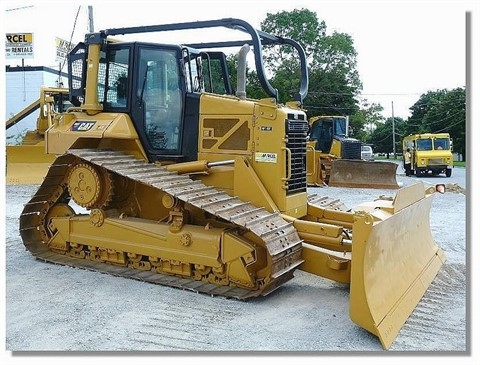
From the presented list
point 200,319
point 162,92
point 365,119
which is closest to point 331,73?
point 365,119

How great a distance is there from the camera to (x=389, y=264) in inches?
184

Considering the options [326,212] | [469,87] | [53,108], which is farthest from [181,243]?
[53,108]

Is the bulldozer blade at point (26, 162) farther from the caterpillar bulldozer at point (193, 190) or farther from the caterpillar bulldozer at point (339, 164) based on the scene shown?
the caterpillar bulldozer at point (339, 164)

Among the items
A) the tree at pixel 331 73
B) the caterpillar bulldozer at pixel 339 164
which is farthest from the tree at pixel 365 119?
the caterpillar bulldozer at pixel 339 164

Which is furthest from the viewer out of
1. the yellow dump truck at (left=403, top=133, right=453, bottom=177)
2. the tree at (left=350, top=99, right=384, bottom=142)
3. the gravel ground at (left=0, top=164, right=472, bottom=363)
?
the tree at (left=350, top=99, right=384, bottom=142)

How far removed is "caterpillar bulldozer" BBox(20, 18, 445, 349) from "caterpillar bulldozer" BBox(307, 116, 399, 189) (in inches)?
373

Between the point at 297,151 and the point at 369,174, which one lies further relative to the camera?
the point at 369,174

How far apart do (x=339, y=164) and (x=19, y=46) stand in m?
12.1

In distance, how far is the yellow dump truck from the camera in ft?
75.3

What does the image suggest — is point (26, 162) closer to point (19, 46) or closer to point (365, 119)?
point (19, 46)

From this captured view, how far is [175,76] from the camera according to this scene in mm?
6262

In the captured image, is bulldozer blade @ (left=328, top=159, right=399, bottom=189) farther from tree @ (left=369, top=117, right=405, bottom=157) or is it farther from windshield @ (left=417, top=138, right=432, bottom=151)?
tree @ (left=369, top=117, right=405, bottom=157)

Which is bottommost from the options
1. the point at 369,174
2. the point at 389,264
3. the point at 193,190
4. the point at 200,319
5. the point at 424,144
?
the point at 200,319

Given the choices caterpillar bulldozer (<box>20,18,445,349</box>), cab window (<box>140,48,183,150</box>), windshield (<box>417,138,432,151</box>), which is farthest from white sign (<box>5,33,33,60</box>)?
windshield (<box>417,138,432,151</box>)
